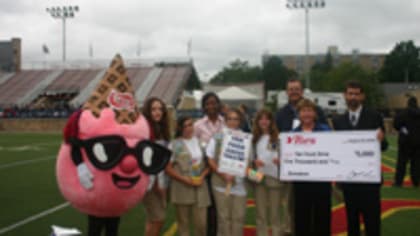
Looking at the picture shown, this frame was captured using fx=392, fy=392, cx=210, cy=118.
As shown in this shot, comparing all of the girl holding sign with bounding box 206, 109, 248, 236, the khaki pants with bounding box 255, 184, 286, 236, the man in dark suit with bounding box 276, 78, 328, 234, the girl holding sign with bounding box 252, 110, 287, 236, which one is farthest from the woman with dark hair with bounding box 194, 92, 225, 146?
the khaki pants with bounding box 255, 184, 286, 236

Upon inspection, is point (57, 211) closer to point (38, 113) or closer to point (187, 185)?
point (187, 185)

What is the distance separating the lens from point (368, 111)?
4.07m

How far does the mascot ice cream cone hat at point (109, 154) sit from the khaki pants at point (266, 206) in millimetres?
1547

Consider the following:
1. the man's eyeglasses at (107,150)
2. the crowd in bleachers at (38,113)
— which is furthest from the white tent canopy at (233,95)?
the man's eyeglasses at (107,150)

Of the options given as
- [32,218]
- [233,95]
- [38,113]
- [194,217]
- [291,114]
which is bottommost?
[32,218]

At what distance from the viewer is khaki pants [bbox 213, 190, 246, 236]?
418cm

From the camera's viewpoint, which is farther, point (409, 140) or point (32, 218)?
point (409, 140)

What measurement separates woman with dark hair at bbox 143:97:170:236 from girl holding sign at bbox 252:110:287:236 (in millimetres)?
1034

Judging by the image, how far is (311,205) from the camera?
3.98m

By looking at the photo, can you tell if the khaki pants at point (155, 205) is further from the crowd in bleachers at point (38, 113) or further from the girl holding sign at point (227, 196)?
the crowd in bleachers at point (38, 113)

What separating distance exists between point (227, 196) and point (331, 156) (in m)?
1.17

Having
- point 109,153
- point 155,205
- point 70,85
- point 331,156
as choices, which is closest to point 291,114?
point 331,156

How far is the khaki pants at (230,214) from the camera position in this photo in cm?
418

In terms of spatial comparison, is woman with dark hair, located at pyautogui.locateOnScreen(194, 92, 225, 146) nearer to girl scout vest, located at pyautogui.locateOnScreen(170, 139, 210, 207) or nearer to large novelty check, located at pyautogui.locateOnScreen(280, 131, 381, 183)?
girl scout vest, located at pyautogui.locateOnScreen(170, 139, 210, 207)
